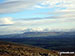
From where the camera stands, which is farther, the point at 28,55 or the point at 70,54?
the point at 70,54

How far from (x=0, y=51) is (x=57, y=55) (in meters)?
18.9

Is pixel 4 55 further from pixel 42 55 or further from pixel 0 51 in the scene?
pixel 42 55

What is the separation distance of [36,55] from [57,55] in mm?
9466

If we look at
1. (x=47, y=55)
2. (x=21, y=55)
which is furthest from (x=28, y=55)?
(x=47, y=55)

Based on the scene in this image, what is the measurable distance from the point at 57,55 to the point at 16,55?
16.1 metres

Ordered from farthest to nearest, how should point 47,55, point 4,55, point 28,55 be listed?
point 47,55, point 28,55, point 4,55

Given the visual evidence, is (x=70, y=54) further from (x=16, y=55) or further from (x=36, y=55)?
(x=16, y=55)

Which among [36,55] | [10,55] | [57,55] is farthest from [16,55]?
[57,55]

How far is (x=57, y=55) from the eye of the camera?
223 ft

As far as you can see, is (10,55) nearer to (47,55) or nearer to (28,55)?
(28,55)

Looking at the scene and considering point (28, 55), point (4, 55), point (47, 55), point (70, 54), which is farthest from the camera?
point (70, 54)

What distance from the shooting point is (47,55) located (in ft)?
212

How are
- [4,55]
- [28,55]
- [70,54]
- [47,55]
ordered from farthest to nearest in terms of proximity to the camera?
[70,54], [47,55], [28,55], [4,55]

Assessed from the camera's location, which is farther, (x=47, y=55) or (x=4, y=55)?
(x=47, y=55)
